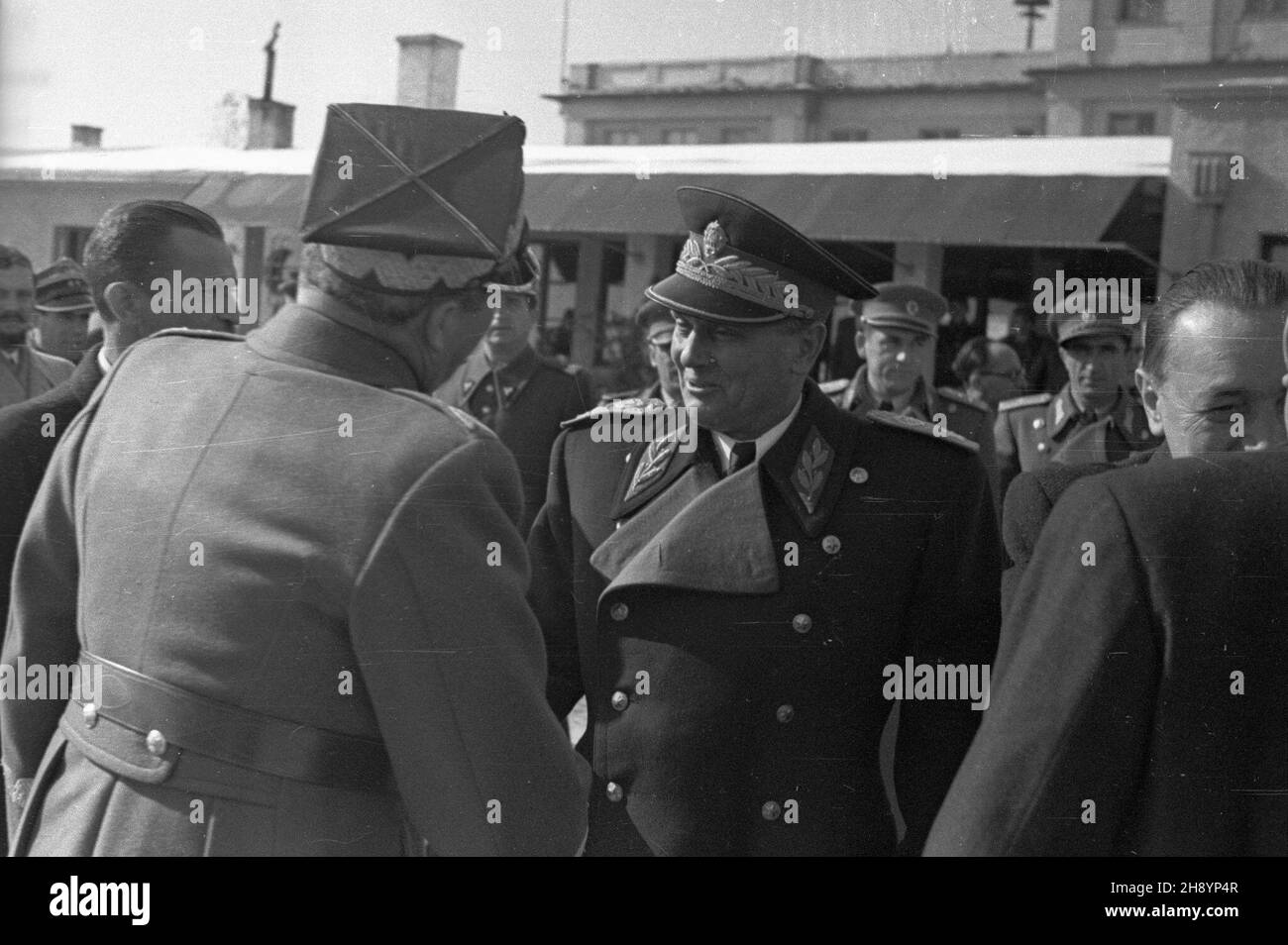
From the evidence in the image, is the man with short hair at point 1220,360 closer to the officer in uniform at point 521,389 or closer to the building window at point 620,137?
the building window at point 620,137

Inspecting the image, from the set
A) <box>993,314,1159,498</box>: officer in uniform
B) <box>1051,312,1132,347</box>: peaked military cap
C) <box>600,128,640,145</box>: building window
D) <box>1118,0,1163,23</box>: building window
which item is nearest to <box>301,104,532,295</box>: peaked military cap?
<box>600,128,640,145</box>: building window

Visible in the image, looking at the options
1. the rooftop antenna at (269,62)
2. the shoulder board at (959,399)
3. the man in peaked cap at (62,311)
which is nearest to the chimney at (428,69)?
the rooftop antenna at (269,62)

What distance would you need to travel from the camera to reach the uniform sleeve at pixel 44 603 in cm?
205

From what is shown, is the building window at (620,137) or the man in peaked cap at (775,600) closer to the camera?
the man in peaked cap at (775,600)

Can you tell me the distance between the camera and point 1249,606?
1766mm

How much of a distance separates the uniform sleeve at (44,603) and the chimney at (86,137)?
799mm

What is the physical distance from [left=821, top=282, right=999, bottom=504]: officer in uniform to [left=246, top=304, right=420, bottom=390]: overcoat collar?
2.83 metres

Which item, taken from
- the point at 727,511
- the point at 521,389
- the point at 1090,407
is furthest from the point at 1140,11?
the point at 521,389

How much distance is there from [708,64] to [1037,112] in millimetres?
679

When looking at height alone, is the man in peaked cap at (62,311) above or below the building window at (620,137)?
below

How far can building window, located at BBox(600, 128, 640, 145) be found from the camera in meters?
2.56

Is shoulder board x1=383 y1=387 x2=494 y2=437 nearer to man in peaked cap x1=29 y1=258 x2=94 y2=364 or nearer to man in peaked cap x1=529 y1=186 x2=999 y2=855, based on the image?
man in peaked cap x1=529 y1=186 x2=999 y2=855
